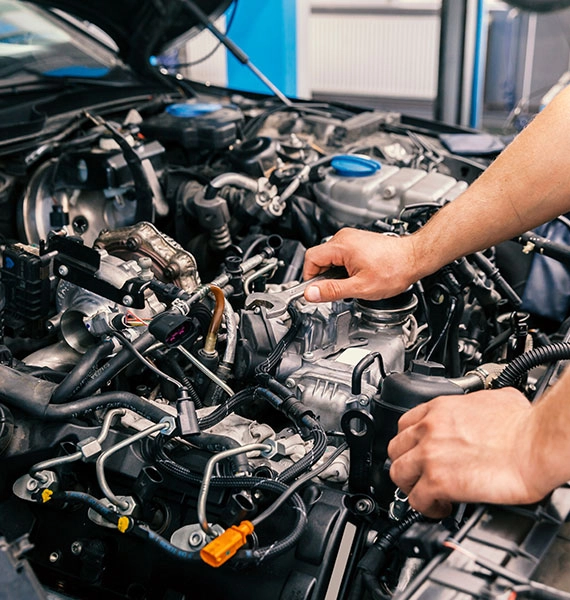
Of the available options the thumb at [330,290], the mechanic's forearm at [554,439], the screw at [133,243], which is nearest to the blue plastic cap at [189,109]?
the screw at [133,243]

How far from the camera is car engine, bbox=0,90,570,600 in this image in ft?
3.55

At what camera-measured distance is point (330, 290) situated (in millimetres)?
1400

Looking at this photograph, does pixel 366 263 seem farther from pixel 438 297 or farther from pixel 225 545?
pixel 225 545

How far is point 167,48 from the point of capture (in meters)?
2.64

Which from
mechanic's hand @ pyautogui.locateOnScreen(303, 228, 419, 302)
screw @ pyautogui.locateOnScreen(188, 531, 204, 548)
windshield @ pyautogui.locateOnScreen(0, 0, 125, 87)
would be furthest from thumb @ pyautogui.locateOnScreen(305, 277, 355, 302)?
windshield @ pyautogui.locateOnScreen(0, 0, 125, 87)

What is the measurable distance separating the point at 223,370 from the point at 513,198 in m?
0.65

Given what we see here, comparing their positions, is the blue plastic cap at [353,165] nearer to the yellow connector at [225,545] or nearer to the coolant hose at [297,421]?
the coolant hose at [297,421]

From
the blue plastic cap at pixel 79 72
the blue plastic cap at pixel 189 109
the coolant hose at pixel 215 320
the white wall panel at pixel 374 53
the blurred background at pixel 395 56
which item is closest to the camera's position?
the coolant hose at pixel 215 320

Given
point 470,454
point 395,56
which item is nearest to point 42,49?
point 470,454

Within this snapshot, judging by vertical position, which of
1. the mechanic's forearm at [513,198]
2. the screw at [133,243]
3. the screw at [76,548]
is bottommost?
the screw at [76,548]

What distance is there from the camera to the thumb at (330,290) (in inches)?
54.7

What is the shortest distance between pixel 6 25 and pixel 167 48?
586 millimetres

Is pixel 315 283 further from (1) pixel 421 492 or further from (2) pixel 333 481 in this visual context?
(1) pixel 421 492

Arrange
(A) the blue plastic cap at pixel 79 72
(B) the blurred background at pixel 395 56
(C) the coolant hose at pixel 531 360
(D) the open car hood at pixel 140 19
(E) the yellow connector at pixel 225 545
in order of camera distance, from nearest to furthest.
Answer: (E) the yellow connector at pixel 225 545
(C) the coolant hose at pixel 531 360
(A) the blue plastic cap at pixel 79 72
(D) the open car hood at pixel 140 19
(B) the blurred background at pixel 395 56
